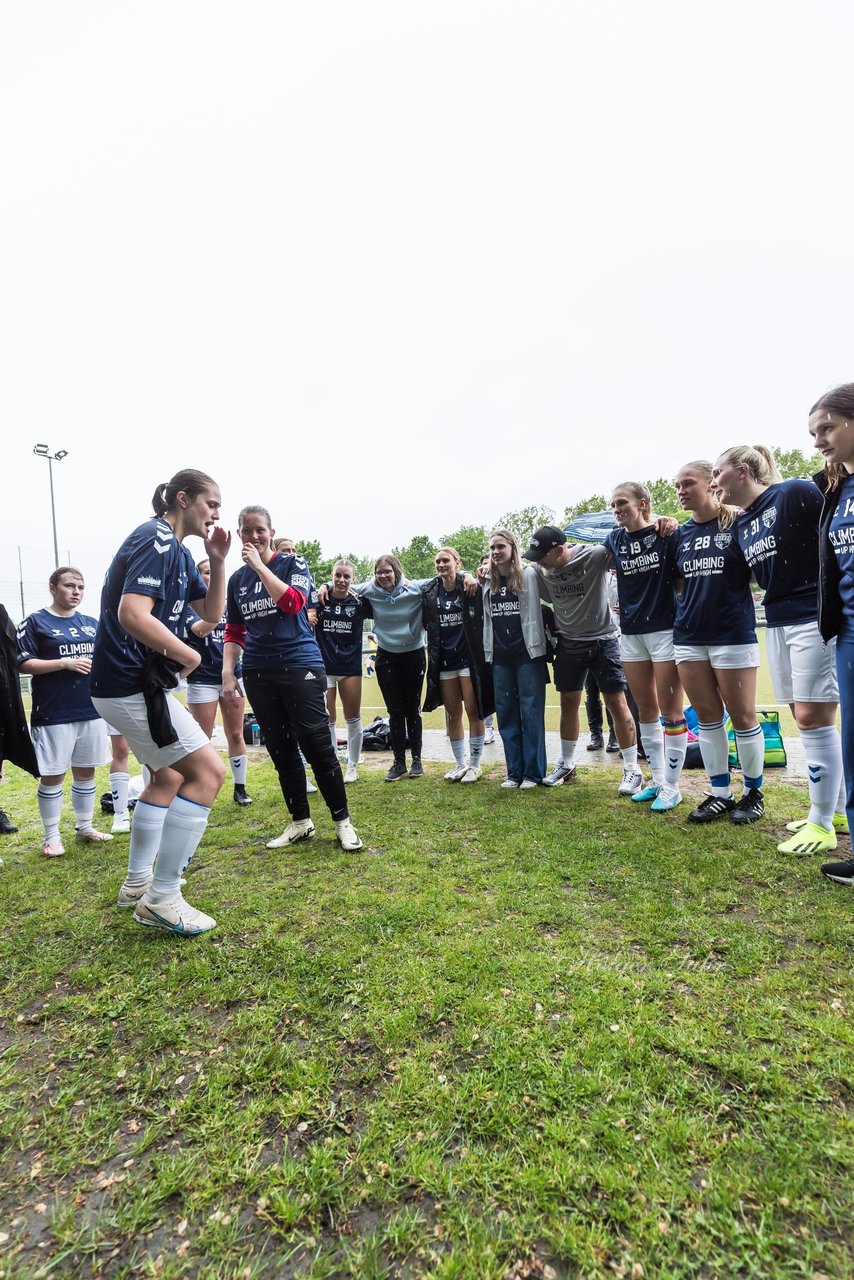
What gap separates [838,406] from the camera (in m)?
2.88

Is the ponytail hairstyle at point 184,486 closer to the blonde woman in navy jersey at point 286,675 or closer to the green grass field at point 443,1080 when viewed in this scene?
the blonde woman in navy jersey at point 286,675

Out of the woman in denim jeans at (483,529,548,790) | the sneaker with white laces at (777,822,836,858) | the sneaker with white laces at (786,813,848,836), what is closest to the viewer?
the sneaker with white laces at (777,822,836,858)

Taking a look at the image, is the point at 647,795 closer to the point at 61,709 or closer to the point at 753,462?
the point at 753,462

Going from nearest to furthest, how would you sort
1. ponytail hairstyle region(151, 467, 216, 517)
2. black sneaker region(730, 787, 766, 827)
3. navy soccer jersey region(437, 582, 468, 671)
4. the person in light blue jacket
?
ponytail hairstyle region(151, 467, 216, 517) → black sneaker region(730, 787, 766, 827) → navy soccer jersey region(437, 582, 468, 671) → the person in light blue jacket

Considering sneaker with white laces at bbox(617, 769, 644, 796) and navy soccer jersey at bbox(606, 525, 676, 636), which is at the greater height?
navy soccer jersey at bbox(606, 525, 676, 636)

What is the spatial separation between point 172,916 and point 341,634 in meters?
3.97

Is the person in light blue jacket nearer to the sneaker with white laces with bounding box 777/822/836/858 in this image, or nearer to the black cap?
the black cap

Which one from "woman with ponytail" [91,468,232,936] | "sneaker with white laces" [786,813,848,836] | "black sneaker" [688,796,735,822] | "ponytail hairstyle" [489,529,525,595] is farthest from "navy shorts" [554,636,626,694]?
"woman with ponytail" [91,468,232,936]

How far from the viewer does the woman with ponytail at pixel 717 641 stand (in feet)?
13.7

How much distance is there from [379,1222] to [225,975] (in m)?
1.32

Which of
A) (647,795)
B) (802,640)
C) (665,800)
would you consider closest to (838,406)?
(802,640)

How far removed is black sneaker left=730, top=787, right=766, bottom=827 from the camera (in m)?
4.18

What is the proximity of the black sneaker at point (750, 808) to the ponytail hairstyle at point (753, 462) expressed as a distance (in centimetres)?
215

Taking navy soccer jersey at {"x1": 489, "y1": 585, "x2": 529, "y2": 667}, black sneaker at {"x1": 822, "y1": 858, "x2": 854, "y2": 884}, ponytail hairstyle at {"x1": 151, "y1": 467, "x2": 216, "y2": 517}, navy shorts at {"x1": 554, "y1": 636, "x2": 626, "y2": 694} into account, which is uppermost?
ponytail hairstyle at {"x1": 151, "y1": 467, "x2": 216, "y2": 517}
